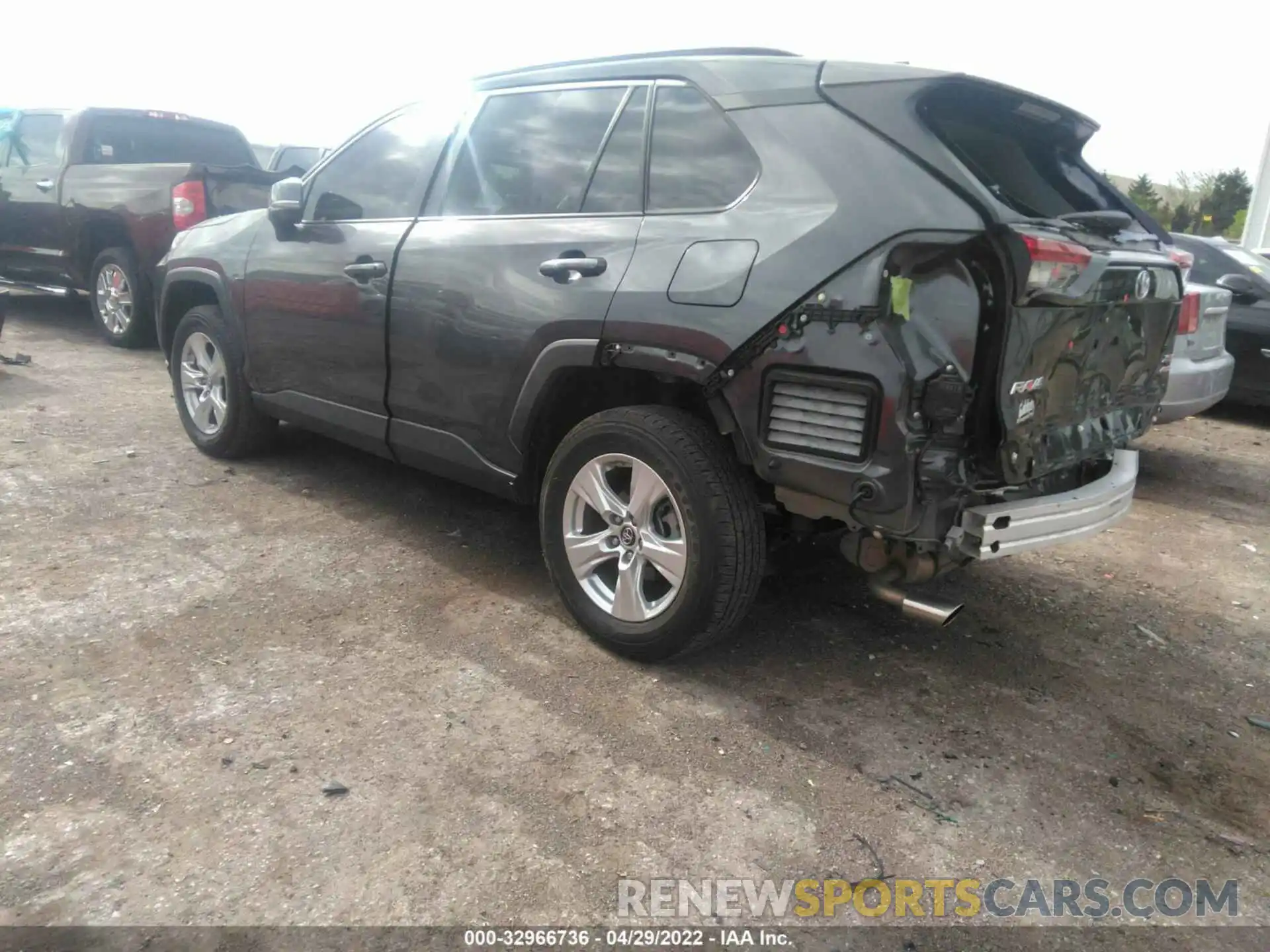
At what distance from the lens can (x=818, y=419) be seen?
2.62 metres

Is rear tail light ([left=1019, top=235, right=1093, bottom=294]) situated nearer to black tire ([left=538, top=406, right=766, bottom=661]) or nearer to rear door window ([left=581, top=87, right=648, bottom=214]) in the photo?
black tire ([left=538, top=406, right=766, bottom=661])

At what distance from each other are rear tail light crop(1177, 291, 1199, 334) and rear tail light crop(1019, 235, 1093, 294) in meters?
3.28

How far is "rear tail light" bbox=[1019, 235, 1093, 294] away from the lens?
2461 mm

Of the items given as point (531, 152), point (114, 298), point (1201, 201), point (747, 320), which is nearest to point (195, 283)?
point (531, 152)

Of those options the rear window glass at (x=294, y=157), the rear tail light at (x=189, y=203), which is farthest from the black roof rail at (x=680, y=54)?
the rear window glass at (x=294, y=157)

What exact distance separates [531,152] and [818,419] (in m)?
1.65

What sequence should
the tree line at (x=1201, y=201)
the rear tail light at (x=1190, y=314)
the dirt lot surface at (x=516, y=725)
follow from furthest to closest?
1. the tree line at (x=1201, y=201)
2. the rear tail light at (x=1190, y=314)
3. the dirt lot surface at (x=516, y=725)

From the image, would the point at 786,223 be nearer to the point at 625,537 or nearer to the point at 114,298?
the point at 625,537

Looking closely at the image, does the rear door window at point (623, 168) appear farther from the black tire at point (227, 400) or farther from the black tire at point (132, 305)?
the black tire at point (132, 305)

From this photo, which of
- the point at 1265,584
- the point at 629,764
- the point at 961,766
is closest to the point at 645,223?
the point at 629,764

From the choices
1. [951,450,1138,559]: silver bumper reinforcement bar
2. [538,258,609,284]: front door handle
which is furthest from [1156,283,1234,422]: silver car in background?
[538,258,609,284]: front door handle

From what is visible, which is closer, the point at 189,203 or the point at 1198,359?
the point at 1198,359

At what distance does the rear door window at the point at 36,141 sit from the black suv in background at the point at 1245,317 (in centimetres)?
986

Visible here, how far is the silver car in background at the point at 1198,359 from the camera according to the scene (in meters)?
5.55
